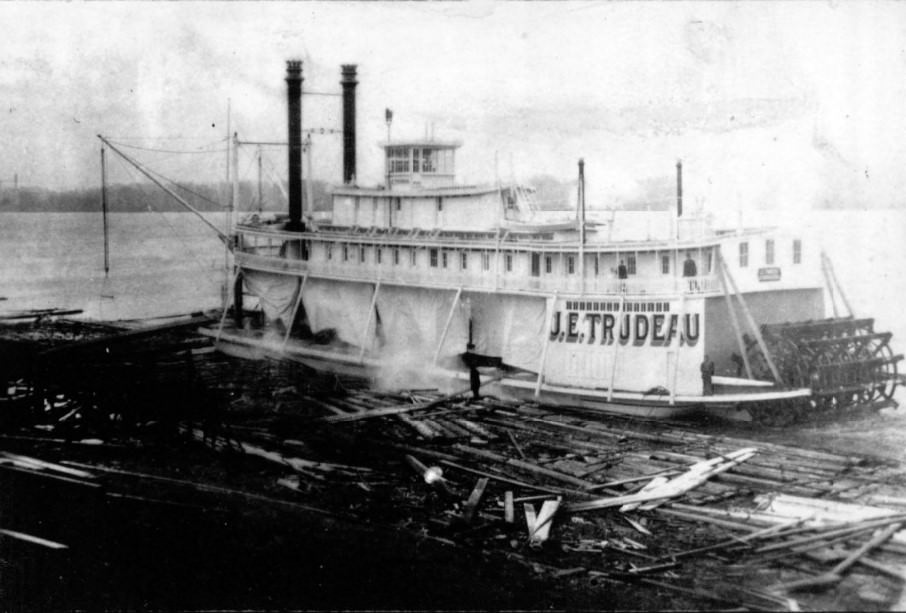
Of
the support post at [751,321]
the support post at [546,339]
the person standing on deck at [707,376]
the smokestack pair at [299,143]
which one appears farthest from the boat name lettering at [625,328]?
the smokestack pair at [299,143]

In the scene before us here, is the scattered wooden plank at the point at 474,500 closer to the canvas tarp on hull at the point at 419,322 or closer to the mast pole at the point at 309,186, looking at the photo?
the canvas tarp on hull at the point at 419,322

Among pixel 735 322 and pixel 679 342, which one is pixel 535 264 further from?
A: pixel 735 322

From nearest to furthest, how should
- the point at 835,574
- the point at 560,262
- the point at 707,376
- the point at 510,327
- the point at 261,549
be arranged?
the point at 835,574 → the point at 261,549 → the point at 707,376 → the point at 560,262 → the point at 510,327

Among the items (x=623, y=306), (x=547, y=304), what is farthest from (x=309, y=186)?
(x=623, y=306)

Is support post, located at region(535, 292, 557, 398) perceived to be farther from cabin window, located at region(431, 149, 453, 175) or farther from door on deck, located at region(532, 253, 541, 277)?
cabin window, located at region(431, 149, 453, 175)

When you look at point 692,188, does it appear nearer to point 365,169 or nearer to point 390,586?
point 365,169

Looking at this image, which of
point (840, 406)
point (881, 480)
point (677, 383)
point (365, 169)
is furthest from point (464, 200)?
point (881, 480)

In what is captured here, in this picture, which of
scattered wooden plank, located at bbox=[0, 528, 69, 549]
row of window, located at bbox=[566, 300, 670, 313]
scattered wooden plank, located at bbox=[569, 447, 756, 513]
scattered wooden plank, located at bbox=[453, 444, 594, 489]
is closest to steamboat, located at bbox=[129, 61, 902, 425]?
row of window, located at bbox=[566, 300, 670, 313]
